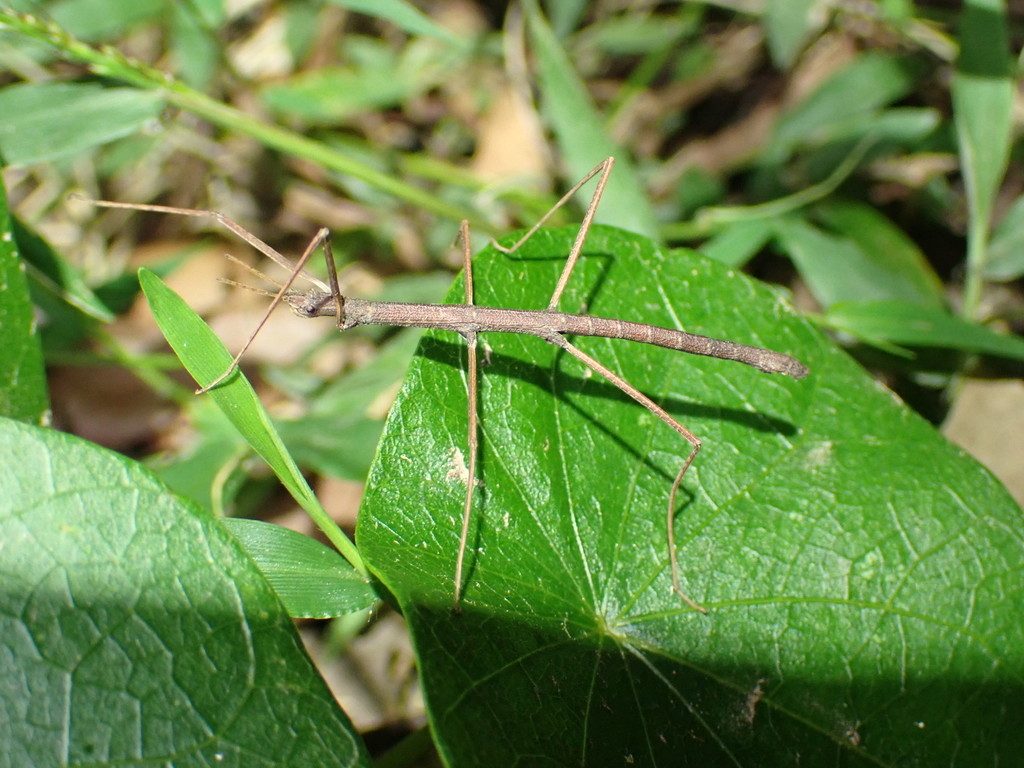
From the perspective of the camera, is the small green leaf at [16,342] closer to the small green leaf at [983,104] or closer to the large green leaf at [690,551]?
the large green leaf at [690,551]

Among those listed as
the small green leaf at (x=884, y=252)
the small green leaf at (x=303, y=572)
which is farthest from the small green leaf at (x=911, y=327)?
the small green leaf at (x=303, y=572)

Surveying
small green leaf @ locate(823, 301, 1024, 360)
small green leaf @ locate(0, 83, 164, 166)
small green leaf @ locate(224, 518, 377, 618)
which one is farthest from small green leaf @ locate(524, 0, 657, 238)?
small green leaf @ locate(224, 518, 377, 618)

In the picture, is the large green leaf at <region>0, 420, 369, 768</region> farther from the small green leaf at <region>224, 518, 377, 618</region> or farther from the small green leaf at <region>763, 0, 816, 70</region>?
the small green leaf at <region>763, 0, 816, 70</region>

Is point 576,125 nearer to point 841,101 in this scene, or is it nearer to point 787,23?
point 787,23

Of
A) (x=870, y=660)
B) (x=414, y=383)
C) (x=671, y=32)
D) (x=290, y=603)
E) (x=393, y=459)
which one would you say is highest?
(x=671, y=32)

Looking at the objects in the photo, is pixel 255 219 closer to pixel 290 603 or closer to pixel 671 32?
pixel 671 32

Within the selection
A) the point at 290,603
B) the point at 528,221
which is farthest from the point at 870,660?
the point at 528,221
